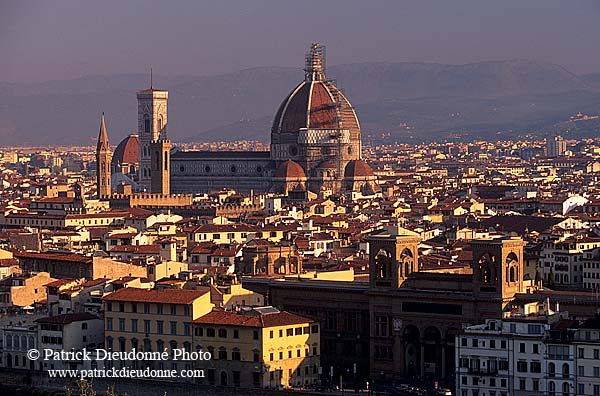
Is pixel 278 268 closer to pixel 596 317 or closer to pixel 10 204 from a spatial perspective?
pixel 596 317

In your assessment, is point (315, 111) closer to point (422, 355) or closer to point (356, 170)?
point (356, 170)

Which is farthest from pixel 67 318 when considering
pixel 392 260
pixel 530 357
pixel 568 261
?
pixel 568 261

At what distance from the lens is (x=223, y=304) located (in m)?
42.6

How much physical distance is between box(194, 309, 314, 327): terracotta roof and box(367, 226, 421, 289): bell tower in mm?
1990

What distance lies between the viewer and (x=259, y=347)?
38.6 metres

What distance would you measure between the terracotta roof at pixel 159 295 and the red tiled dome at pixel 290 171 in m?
66.5

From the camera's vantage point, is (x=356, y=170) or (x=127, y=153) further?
(x=127, y=153)

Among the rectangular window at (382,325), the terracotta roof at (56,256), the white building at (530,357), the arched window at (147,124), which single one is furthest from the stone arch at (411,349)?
the arched window at (147,124)

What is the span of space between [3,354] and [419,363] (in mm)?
8761

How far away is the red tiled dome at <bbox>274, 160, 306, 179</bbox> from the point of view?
108250mm

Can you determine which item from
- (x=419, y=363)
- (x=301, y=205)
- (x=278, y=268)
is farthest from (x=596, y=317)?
(x=301, y=205)

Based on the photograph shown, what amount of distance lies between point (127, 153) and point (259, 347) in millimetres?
99744

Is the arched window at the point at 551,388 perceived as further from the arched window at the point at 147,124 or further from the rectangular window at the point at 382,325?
the arched window at the point at 147,124

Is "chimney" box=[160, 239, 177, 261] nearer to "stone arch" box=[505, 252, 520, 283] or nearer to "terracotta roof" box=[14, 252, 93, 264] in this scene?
"terracotta roof" box=[14, 252, 93, 264]
